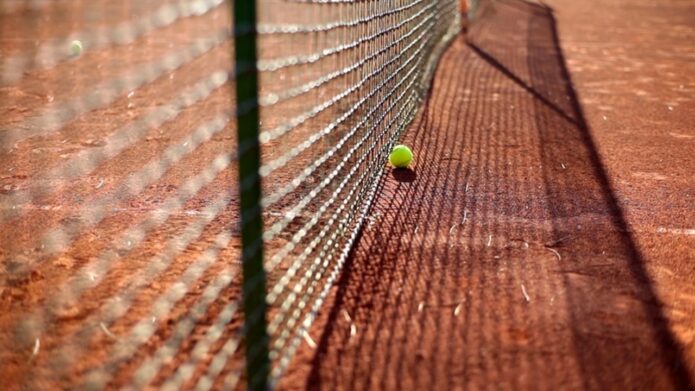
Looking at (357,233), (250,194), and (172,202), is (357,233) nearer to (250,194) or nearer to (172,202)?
(172,202)

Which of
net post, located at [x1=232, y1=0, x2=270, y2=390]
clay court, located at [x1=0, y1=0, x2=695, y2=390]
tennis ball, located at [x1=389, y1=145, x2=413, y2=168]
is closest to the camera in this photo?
net post, located at [x1=232, y1=0, x2=270, y2=390]

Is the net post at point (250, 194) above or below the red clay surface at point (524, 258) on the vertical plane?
above

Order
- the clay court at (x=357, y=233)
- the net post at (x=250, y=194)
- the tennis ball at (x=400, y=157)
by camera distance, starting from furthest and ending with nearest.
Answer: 1. the tennis ball at (x=400, y=157)
2. the clay court at (x=357, y=233)
3. the net post at (x=250, y=194)

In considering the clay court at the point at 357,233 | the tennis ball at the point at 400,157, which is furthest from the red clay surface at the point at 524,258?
the tennis ball at the point at 400,157

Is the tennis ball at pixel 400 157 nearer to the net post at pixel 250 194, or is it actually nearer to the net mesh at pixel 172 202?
the net mesh at pixel 172 202

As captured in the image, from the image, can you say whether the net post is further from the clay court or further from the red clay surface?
the red clay surface

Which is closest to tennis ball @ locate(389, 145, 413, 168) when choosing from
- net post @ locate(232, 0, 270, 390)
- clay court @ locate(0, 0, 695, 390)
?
clay court @ locate(0, 0, 695, 390)

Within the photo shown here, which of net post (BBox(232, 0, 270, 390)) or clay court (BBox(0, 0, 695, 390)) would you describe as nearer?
net post (BBox(232, 0, 270, 390))
